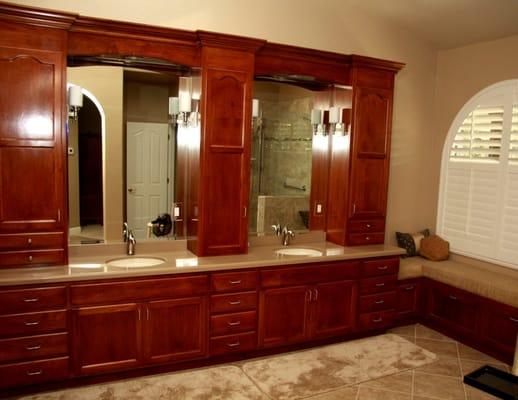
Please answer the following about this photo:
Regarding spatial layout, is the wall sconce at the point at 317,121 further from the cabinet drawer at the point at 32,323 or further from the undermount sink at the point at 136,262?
the cabinet drawer at the point at 32,323

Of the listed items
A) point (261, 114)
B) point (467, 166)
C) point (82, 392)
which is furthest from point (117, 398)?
point (467, 166)

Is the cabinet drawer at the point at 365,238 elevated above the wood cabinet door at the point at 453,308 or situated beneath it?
elevated above

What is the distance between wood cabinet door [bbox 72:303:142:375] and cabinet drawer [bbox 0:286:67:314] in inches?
5.9

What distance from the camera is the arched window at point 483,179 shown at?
407 centimetres

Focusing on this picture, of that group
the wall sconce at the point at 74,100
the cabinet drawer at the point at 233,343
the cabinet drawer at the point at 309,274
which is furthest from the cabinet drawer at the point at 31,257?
the cabinet drawer at the point at 309,274

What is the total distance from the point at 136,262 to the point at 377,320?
2.23 m

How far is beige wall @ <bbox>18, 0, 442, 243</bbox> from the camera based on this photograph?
3398 millimetres

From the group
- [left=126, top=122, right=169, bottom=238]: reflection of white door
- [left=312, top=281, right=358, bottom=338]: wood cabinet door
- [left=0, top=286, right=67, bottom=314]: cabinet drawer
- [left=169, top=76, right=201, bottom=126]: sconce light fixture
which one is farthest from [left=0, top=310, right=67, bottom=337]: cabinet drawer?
[left=312, top=281, right=358, bottom=338]: wood cabinet door

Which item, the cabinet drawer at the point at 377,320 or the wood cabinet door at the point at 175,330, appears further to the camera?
the cabinet drawer at the point at 377,320

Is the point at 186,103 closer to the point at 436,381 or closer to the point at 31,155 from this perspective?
the point at 31,155

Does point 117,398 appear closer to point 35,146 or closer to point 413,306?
point 35,146

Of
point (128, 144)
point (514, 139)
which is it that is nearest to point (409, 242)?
point (514, 139)

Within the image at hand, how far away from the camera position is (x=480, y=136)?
14.3 ft

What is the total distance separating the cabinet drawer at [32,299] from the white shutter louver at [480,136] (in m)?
3.85
